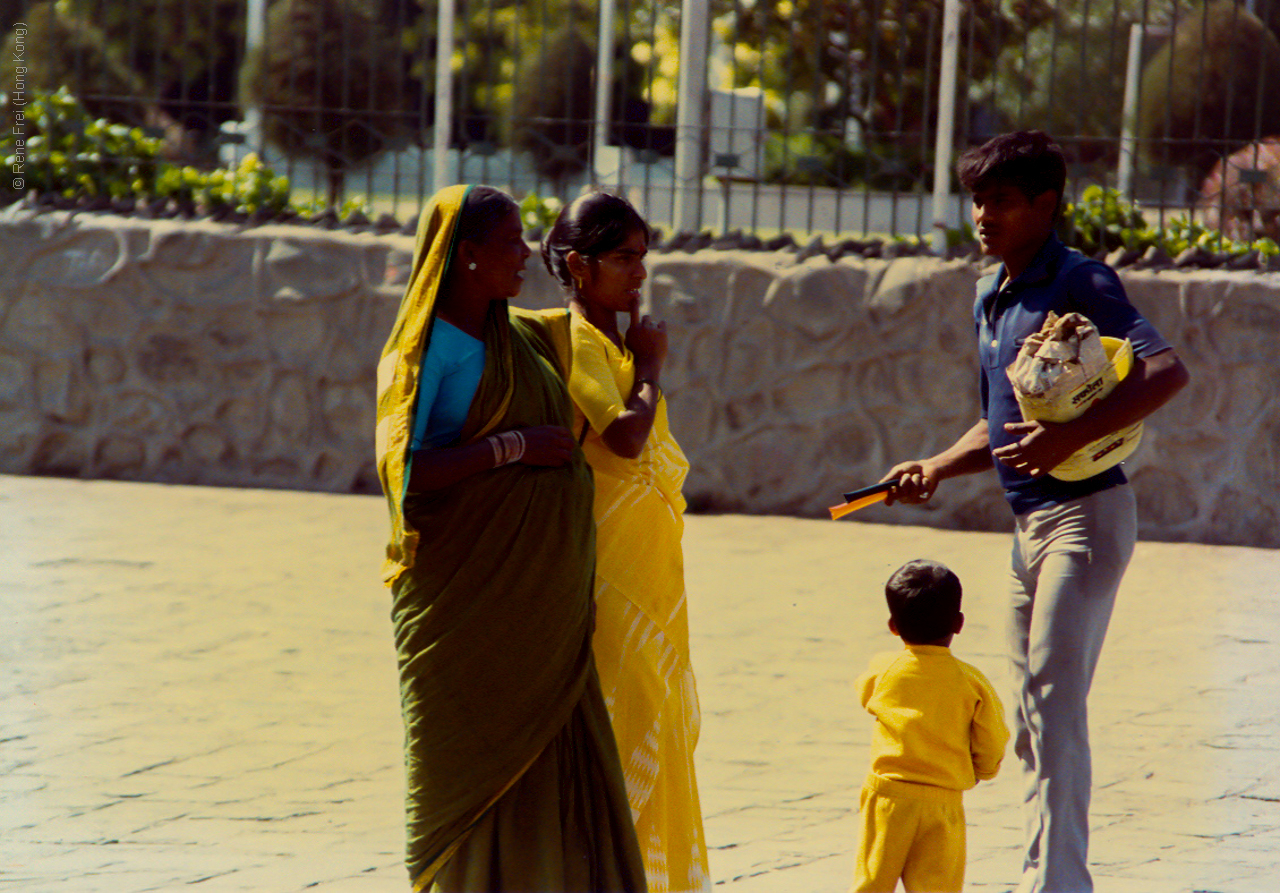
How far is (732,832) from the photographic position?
3.86m

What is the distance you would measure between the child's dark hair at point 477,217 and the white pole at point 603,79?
5274mm

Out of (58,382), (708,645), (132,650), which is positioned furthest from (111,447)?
(708,645)

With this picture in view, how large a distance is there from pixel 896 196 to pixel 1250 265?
1762 millimetres

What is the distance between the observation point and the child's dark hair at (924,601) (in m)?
3.05

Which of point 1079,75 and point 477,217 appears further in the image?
point 1079,75

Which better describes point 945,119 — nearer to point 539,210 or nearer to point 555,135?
point 555,135

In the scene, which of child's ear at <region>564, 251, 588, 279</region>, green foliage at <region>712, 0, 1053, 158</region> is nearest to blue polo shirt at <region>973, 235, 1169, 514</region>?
child's ear at <region>564, 251, 588, 279</region>

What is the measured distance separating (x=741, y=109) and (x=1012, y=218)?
5111mm

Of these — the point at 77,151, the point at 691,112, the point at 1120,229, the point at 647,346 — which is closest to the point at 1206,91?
the point at 1120,229

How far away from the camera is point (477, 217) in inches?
116

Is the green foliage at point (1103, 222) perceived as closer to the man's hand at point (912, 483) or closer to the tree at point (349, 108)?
the tree at point (349, 108)

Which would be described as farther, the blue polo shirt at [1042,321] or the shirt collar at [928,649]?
the blue polo shirt at [1042,321]

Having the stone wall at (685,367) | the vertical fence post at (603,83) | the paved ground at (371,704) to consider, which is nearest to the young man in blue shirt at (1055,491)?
the paved ground at (371,704)

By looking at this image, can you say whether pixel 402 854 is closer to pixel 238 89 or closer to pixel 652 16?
pixel 652 16
